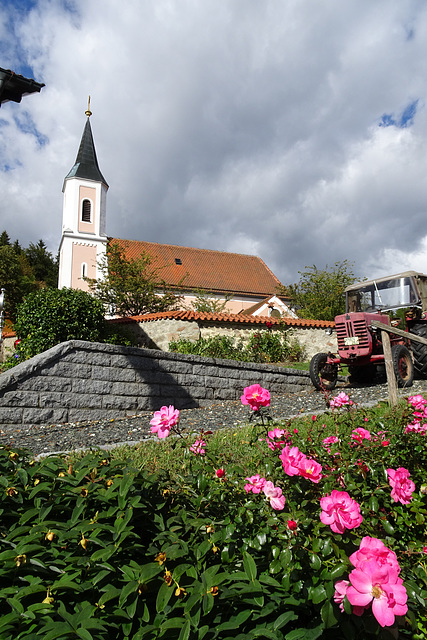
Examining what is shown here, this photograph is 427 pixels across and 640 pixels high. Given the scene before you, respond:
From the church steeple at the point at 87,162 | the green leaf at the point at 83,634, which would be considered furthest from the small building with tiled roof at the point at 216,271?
the green leaf at the point at 83,634

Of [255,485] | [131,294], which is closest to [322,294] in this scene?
[131,294]

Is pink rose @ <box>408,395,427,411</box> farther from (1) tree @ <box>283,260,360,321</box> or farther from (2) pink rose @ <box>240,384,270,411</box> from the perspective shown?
(1) tree @ <box>283,260,360,321</box>

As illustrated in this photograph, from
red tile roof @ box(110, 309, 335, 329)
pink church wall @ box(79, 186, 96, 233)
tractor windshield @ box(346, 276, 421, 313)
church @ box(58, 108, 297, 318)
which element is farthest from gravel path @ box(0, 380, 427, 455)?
pink church wall @ box(79, 186, 96, 233)

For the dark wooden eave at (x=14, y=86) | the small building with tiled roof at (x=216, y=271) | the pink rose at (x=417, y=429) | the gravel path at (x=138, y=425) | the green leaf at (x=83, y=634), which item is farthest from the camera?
the small building with tiled roof at (x=216, y=271)

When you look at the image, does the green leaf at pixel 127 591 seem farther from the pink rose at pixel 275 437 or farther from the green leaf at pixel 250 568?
the pink rose at pixel 275 437

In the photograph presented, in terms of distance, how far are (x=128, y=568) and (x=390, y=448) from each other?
2287 millimetres

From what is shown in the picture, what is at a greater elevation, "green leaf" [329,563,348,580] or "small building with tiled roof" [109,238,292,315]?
"small building with tiled roof" [109,238,292,315]

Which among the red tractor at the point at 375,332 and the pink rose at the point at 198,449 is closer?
the pink rose at the point at 198,449

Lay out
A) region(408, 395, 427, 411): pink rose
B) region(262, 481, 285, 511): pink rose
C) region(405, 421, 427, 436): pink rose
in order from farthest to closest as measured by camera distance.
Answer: region(408, 395, 427, 411): pink rose < region(405, 421, 427, 436): pink rose < region(262, 481, 285, 511): pink rose

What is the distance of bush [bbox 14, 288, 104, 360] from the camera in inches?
342

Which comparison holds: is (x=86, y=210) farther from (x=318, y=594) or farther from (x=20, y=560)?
(x=318, y=594)

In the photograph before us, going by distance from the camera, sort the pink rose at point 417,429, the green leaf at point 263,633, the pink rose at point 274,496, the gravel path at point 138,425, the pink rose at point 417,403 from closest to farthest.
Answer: the green leaf at point 263,633
the pink rose at point 274,496
the pink rose at point 417,429
the pink rose at point 417,403
the gravel path at point 138,425

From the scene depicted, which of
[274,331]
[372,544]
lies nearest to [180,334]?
[274,331]

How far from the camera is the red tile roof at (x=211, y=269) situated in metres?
32.8
